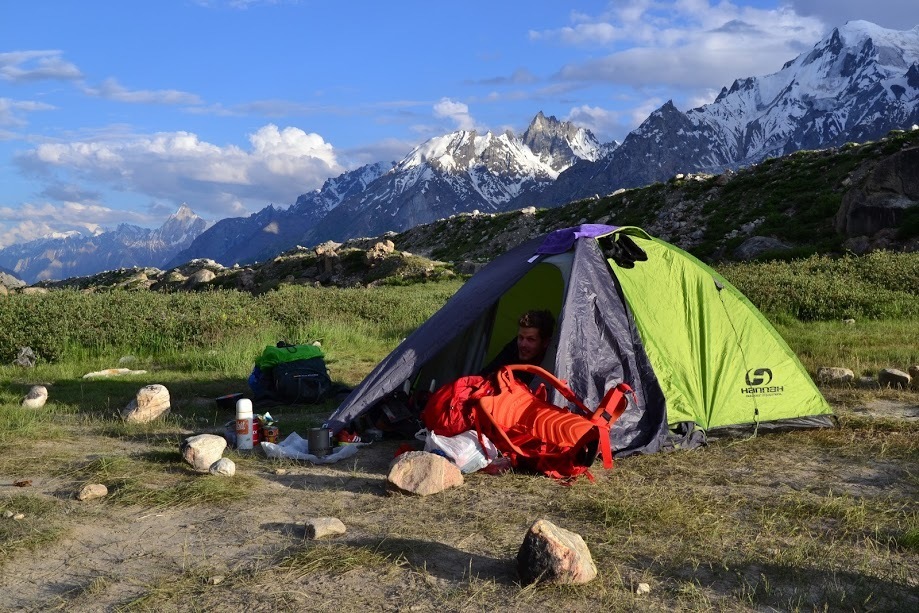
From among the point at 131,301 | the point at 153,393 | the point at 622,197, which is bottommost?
the point at 153,393

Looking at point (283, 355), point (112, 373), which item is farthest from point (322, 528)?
point (112, 373)

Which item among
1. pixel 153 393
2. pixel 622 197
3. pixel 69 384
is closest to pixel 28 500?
pixel 153 393

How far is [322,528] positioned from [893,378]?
821 cm

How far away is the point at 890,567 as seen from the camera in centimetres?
480

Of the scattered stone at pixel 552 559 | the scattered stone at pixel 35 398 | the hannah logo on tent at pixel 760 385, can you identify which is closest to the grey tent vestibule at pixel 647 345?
the hannah logo on tent at pixel 760 385

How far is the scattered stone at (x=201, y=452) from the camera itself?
7.13 m

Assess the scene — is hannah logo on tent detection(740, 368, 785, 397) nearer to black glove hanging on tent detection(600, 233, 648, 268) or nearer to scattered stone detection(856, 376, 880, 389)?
black glove hanging on tent detection(600, 233, 648, 268)

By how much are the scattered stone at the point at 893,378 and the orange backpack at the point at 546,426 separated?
16.6ft

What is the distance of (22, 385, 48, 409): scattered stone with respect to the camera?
1000 cm

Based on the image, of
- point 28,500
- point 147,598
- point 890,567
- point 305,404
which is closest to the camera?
point 147,598

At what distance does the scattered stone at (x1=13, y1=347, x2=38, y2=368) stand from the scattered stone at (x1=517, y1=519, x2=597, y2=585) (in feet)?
37.4

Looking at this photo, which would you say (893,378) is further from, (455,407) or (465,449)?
(465,449)

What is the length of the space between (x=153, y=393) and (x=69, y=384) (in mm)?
3079

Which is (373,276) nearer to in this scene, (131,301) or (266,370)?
(131,301)
